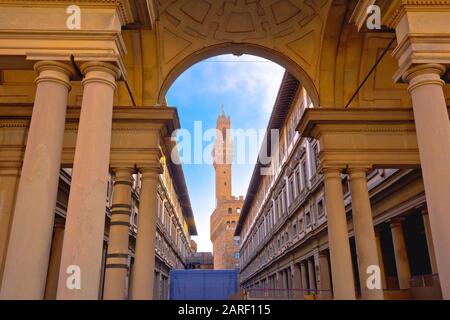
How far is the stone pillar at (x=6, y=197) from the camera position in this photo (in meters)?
10.7

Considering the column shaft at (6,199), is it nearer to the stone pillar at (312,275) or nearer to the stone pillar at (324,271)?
the stone pillar at (324,271)

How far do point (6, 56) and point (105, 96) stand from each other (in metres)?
1.91

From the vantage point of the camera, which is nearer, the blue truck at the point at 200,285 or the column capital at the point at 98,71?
the column capital at the point at 98,71

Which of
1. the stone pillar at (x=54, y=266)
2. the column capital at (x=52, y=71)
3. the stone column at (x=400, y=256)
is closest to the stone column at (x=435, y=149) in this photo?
the column capital at (x=52, y=71)

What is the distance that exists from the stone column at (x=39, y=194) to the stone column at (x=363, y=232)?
8.14 meters

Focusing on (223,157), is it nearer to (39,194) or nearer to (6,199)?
(6,199)

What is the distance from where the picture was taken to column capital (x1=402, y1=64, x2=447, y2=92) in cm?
714

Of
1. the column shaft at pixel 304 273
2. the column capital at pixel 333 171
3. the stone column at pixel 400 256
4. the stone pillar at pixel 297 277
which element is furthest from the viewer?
the stone pillar at pixel 297 277

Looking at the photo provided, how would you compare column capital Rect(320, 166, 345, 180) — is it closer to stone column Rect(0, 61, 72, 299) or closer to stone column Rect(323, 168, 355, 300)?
stone column Rect(323, 168, 355, 300)

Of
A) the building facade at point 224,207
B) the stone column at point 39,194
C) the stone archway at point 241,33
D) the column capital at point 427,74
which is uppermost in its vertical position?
the building facade at point 224,207

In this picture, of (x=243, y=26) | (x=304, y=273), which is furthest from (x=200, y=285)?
(x=243, y=26)

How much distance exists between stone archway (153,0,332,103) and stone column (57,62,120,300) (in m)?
5.67
